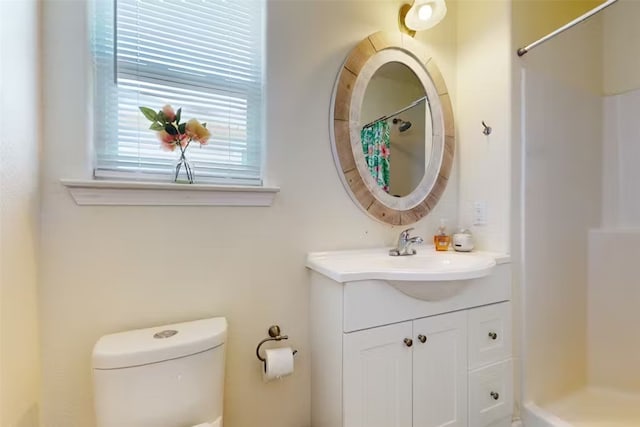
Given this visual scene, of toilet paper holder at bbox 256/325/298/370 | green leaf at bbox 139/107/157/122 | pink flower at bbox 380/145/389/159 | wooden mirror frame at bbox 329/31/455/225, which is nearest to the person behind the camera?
green leaf at bbox 139/107/157/122

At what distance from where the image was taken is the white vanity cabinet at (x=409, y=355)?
108 centimetres

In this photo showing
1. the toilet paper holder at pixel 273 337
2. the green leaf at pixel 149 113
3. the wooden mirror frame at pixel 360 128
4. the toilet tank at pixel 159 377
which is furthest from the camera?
the wooden mirror frame at pixel 360 128

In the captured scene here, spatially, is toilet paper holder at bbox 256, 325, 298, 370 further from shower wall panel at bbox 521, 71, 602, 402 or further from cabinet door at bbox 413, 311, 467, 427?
shower wall panel at bbox 521, 71, 602, 402

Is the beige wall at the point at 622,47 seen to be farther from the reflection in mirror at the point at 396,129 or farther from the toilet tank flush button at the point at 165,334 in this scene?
the toilet tank flush button at the point at 165,334

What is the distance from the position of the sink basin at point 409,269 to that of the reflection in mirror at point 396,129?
1.15 feet

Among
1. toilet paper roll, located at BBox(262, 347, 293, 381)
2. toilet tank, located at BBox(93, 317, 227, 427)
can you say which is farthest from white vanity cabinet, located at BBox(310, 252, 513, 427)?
toilet tank, located at BBox(93, 317, 227, 427)

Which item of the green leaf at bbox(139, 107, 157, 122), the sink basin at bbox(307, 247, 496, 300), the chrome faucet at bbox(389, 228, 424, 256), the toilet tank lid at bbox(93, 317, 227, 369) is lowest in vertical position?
the toilet tank lid at bbox(93, 317, 227, 369)

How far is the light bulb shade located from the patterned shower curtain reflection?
0.51 m

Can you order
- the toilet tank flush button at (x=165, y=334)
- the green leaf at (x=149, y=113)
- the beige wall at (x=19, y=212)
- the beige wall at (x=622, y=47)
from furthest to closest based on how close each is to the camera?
the beige wall at (x=622, y=47) < the green leaf at (x=149, y=113) < the toilet tank flush button at (x=165, y=334) < the beige wall at (x=19, y=212)

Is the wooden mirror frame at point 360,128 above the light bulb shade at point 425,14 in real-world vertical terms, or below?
below

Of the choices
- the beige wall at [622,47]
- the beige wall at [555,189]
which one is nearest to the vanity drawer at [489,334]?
the beige wall at [555,189]

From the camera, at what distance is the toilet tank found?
0.90 meters

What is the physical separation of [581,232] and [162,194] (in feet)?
7.19

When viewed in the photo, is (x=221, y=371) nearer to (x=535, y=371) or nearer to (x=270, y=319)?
(x=270, y=319)
